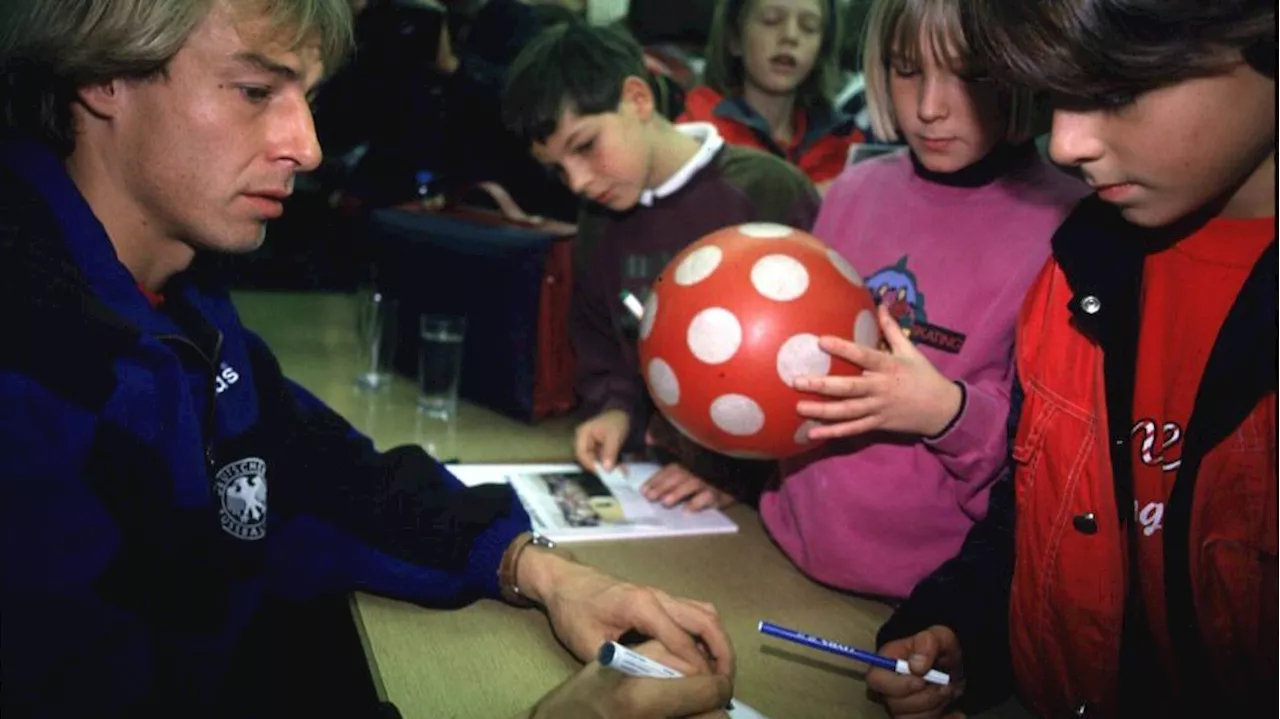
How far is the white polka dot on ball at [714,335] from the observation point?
3.94 feet

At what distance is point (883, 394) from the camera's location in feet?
3.86

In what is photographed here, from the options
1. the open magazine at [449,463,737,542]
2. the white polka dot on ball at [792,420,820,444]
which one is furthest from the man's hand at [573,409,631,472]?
the white polka dot on ball at [792,420,820,444]

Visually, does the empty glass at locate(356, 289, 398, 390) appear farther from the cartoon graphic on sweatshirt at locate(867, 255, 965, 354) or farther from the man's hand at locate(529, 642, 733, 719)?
the man's hand at locate(529, 642, 733, 719)

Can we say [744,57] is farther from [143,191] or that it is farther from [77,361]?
[77,361]

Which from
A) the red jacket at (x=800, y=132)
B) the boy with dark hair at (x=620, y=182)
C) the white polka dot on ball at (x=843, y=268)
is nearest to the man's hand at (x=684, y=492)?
the boy with dark hair at (x=620, y=182)

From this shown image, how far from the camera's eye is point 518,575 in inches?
51.2

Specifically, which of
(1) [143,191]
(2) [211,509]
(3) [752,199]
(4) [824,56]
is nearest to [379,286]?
(3) [752,199]

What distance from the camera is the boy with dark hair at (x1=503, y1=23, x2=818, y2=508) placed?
203 centimetres

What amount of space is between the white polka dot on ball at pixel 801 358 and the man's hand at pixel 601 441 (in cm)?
69

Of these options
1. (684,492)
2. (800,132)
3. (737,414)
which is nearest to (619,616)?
(737,414)

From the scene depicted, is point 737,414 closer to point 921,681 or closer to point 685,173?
point 921,681

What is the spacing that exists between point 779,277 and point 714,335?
114 mm

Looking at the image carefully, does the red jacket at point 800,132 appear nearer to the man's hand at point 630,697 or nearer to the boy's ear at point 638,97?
the boy's ear at point 638,97

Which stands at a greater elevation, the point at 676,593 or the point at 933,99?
the point at 933,99
